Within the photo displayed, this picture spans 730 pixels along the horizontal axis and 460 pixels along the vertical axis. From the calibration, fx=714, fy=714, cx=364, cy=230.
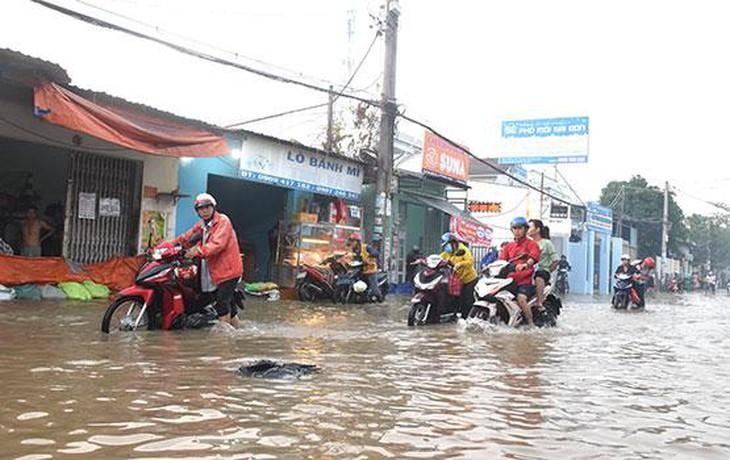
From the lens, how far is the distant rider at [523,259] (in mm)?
9344

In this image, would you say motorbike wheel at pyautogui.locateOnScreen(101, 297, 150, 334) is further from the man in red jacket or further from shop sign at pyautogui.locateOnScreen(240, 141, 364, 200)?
shop sign at pyautogui.locateOnScreen(240, 141, 364, 200)

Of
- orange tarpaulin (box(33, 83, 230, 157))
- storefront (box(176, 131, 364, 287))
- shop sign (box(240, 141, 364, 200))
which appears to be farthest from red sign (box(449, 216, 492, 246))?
orange tarpaulin (box(33, 83, 230, 157))

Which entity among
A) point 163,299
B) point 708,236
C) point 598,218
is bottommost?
point 163,299

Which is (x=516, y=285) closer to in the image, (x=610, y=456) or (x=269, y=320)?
(x=269, y=320)

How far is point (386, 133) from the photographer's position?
1593cm

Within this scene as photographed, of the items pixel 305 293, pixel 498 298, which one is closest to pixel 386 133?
pixel 305 293

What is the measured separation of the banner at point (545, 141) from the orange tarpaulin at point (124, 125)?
1974 cm

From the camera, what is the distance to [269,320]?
9.84 metres

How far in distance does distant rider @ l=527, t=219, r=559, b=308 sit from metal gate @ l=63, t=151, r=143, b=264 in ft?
23.7

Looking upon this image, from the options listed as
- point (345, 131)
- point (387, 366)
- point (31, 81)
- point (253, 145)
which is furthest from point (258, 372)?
point (345, 131)

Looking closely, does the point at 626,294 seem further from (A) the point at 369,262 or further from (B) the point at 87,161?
(B) the point at 87,161

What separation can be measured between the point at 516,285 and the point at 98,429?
6.93 metres

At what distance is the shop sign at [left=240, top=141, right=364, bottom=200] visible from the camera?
1424 centimetres

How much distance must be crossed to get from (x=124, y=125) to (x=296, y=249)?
5.97m
